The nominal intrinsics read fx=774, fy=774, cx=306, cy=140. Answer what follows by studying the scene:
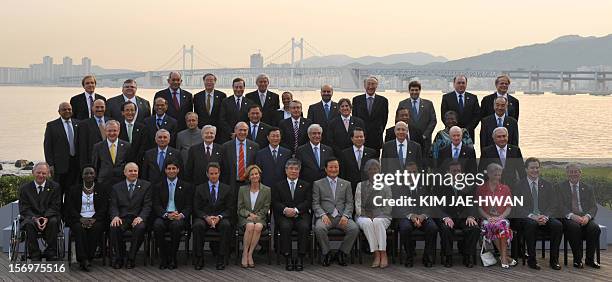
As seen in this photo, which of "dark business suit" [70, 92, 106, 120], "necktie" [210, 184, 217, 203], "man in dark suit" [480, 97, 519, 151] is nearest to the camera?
"necktie" [210, 184, 217, 203]

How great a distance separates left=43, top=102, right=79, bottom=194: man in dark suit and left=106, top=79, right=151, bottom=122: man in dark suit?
441mm

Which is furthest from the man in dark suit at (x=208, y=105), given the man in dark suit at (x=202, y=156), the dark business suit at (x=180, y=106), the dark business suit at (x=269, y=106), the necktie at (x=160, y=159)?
the necktie at (x=160, y=159)

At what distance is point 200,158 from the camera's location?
25.8ft

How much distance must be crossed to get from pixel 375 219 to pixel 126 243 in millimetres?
2527

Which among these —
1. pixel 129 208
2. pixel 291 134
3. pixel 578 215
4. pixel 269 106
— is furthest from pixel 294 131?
pixel 578 215

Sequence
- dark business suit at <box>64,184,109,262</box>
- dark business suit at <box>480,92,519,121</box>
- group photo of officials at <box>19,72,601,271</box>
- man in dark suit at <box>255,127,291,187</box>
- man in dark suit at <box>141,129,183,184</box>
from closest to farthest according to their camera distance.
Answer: dark business suit at <box>64,184,109,262</box> → group photo of officials at <box>19,72,601,271</box> → man in dark suit at <box>141,129,183,184</box> → man in dark suit at <box>255,127,291,187</box> → dark business suit at <box>480,92,519,121</box>

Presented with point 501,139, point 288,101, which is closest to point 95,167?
point 288,101

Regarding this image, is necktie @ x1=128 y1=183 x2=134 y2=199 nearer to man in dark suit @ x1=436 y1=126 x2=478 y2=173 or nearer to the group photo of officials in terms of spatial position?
the group photo of officials

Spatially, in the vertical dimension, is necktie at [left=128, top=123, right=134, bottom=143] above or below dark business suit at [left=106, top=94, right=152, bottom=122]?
below

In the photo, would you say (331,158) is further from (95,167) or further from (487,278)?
(95,167)

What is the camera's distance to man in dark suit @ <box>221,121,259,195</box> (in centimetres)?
794

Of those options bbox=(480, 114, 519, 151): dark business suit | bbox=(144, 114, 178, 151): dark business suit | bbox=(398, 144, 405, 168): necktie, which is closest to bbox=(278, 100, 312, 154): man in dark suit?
bbox=(398, 144, 405, 168): necktie

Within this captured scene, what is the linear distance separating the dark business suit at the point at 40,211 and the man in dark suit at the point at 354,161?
2.84 metres

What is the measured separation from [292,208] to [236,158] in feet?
2.79
